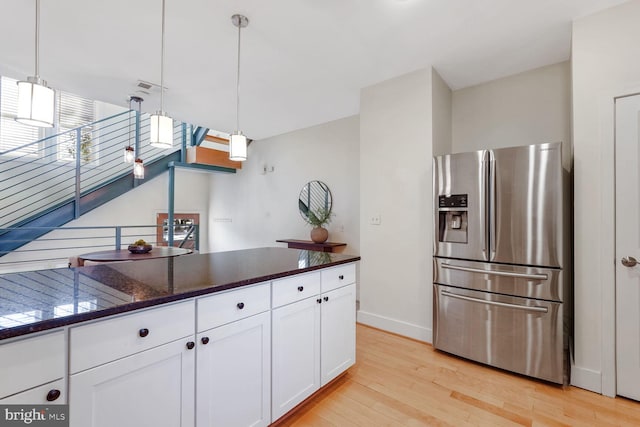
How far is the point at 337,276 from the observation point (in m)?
2.03

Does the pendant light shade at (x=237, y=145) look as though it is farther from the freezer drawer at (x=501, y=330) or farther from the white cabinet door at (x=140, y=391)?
the freezer drawer at (x=501, y=330)

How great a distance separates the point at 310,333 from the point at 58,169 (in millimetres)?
5344

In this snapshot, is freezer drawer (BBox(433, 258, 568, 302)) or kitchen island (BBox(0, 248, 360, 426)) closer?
kitchen island (BBox(0, 248, 360, 426))

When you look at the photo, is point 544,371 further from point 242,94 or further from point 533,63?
point 242,94

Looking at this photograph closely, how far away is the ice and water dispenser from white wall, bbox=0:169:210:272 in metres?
5.43

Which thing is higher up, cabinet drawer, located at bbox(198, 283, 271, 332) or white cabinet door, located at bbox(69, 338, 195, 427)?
cabinet drawer, located at bbox(198, 283, 271, 332)

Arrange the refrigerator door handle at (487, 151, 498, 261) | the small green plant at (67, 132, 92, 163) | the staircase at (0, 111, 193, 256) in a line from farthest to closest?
the small green plant at (67, 132, 92, 163), the staircase at (0, 111, 193, 256), the refrigerator door handle at (487, 151, 498, 261)

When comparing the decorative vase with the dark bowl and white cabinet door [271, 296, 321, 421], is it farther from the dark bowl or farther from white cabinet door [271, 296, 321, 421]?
white cabinet door [271, 296, 321, 421]

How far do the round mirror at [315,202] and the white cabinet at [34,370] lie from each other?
3509mm

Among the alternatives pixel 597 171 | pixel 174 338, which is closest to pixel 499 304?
pixel 597 171

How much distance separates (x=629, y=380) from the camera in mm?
1928

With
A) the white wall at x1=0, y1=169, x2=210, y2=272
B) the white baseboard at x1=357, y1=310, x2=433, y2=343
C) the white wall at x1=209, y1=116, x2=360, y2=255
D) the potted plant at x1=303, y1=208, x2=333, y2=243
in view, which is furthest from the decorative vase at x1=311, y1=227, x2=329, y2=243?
the white wall at x1=0, y1=169, x2=210, y2=272

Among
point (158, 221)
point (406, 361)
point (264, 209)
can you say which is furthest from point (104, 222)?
point (406, 361)

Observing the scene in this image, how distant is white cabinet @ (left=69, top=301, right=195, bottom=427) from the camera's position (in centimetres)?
94
